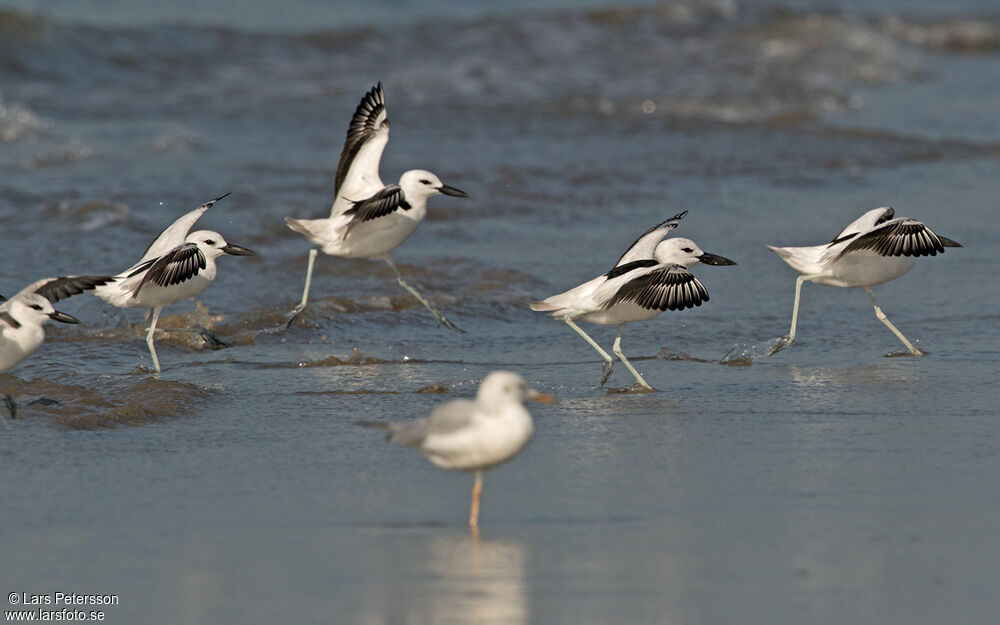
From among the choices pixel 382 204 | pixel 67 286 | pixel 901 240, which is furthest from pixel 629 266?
pixel 67 286

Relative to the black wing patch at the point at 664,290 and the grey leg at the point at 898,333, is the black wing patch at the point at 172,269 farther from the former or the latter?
the grey leg at the point at 898,333

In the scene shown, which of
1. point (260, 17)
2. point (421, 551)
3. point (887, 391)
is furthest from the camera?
point (260, 17)

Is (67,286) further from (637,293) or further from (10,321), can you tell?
(637,293)

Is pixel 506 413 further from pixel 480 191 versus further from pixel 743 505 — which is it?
pixel 480 191

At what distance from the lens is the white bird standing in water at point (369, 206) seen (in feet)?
29.1

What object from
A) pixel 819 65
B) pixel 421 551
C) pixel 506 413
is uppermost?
pixel 819 65

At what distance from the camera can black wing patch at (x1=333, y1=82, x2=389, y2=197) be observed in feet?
32.7

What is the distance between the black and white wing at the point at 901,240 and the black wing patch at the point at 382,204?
2.90m

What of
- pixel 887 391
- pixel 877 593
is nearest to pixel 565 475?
pixel 877 593

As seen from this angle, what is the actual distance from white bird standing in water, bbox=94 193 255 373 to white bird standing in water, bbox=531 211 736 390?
82.7 inches

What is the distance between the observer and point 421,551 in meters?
4.53

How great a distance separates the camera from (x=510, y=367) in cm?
781

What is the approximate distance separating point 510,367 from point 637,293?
1111mm

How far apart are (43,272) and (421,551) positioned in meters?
6.33
